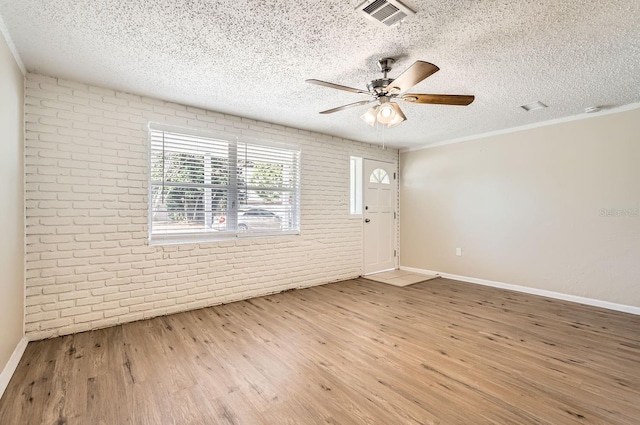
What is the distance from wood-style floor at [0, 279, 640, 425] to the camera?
67.8 inches

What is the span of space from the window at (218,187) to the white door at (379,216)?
1.52 m

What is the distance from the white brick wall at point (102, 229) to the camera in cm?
266

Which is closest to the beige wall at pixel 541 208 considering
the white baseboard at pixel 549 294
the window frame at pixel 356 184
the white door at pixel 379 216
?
the white baseboard at pixel 549 294

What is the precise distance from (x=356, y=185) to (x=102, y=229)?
12.4 feet

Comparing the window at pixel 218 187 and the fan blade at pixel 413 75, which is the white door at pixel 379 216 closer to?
the window at pixel 218 187

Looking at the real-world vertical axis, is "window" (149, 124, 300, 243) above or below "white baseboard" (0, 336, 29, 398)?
above

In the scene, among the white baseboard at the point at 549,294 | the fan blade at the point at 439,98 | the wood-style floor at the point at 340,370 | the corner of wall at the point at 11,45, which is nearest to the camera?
the wood-style floor at the point at 340,370

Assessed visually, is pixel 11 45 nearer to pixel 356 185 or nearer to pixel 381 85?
pixel 381 85

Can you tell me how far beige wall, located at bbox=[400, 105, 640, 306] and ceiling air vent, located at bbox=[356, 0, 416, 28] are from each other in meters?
3.46

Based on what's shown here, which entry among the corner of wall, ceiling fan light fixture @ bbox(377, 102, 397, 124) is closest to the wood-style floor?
ceiling fan light fixture @ bbox(377, 102, 397, 124)

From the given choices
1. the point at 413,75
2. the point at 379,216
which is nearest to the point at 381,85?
the point at 413,75

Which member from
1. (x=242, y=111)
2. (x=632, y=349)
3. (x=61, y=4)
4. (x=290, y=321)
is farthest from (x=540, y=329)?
(x=61, y=4)

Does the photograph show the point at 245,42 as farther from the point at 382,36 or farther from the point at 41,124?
the point at 41,124

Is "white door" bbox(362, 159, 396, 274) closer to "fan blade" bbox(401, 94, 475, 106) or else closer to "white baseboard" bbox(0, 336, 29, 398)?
"fan blade" bbox(401, 94, 475, 106)
